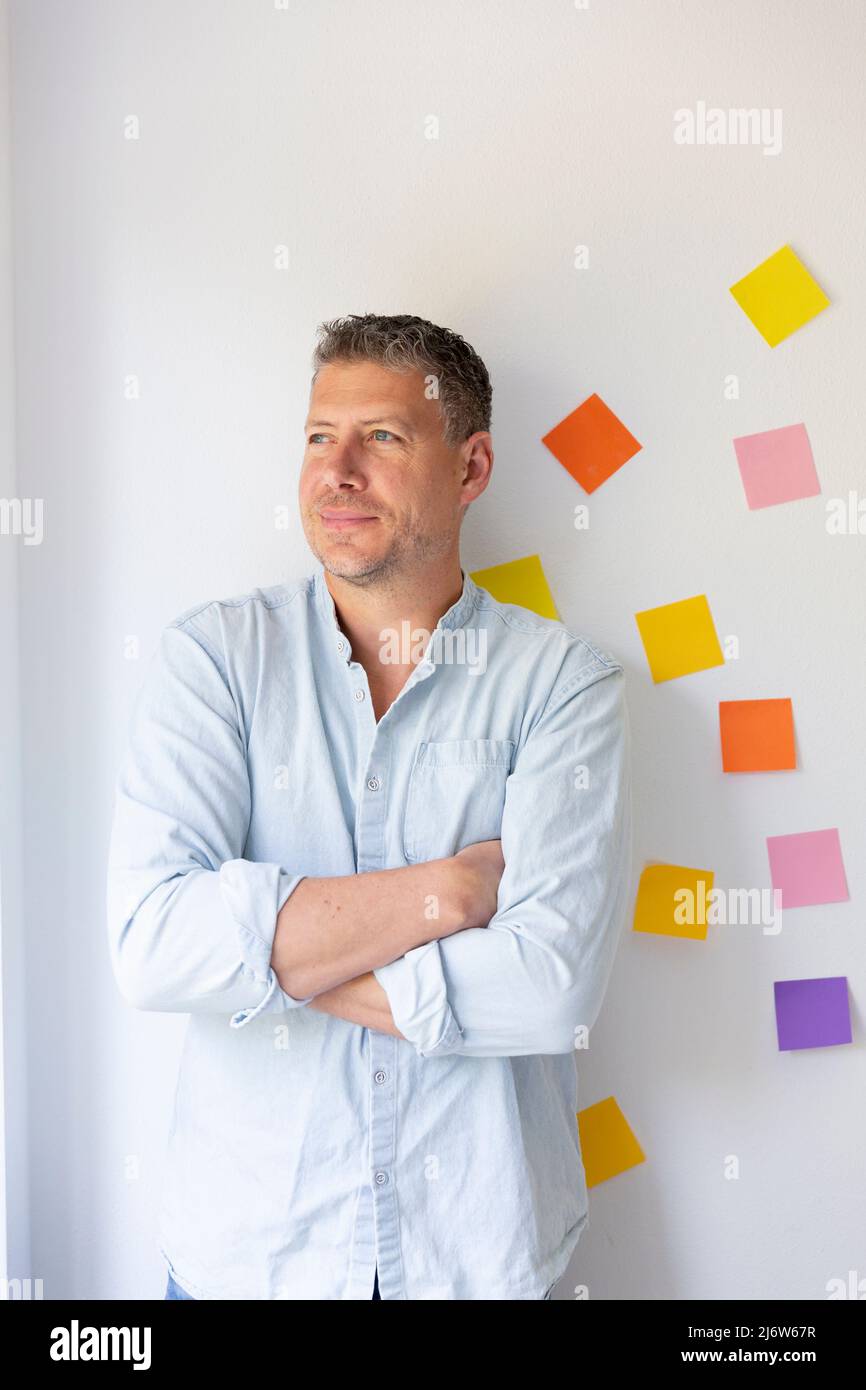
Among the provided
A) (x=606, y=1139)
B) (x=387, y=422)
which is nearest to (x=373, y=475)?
(x=387, y=422)

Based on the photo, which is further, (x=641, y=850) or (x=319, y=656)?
(x=641, y=850)

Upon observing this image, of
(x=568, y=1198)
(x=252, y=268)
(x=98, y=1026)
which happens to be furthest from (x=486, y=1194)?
(x=252, y=268)

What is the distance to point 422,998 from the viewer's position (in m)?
1.24

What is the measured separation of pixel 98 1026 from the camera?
168 centimetres

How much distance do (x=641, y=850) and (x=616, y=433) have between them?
0.60 metres

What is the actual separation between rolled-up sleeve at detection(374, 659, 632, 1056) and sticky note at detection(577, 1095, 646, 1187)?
0.45 meters

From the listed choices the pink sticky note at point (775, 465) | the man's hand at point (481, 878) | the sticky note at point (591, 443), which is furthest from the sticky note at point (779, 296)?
the man's hand at point (481, 878)

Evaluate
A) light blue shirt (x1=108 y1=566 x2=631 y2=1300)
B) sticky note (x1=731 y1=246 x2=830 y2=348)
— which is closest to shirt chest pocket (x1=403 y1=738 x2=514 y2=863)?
light blue shirt (x1=108 y1=566 x2=631 y2=1300)

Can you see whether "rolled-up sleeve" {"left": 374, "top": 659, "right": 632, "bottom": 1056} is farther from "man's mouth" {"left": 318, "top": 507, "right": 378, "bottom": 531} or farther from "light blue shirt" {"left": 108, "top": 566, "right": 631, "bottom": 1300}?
"man's mouth" {"left": 318, "top": 507, "right": 378, "bottom": 531}

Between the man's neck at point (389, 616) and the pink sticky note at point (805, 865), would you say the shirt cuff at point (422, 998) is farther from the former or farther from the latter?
the pink sticky note at point (805, 865)

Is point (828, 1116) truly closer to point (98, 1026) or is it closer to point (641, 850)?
point (641, 850)

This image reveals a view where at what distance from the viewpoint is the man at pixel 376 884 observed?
1262 mm

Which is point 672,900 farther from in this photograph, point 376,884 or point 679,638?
point 376,884

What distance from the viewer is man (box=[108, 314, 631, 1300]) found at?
4.14 ft
